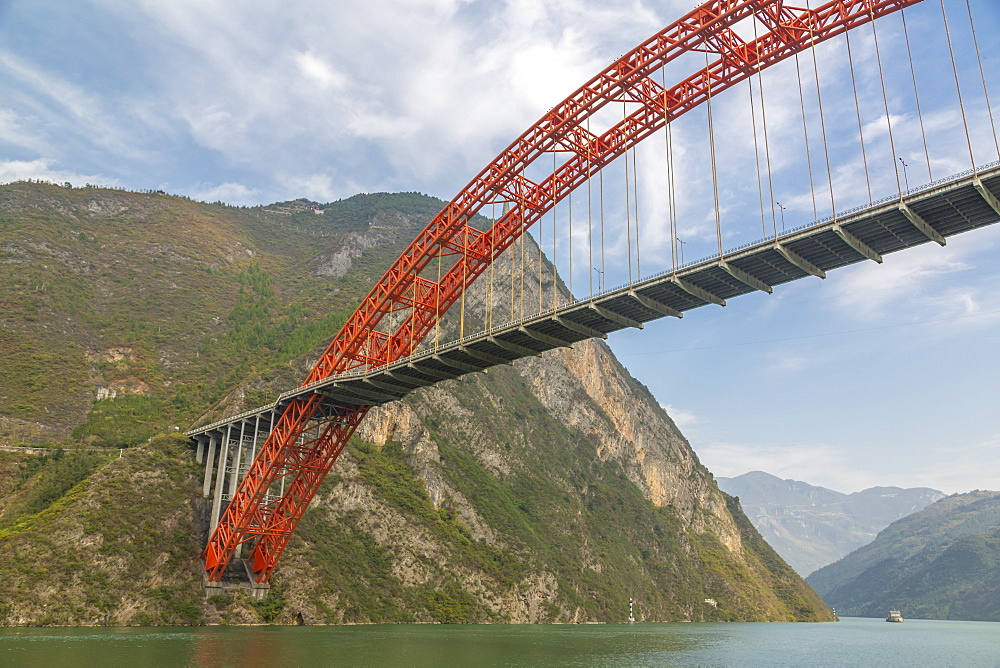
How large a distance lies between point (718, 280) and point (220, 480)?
4073cm

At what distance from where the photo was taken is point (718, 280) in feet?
115

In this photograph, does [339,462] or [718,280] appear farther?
[339,462]

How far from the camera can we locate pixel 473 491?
91062mm

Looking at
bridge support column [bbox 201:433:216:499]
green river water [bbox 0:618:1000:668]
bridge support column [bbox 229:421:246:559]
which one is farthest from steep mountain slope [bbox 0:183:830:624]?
green river water [bbox 0:618:1000:668]

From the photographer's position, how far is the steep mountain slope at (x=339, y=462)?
55.7m

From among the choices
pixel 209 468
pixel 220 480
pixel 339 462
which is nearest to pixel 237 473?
pixel 220 480

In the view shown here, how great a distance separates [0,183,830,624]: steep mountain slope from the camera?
5572 centimetres

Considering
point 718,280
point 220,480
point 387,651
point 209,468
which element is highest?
point 718,280

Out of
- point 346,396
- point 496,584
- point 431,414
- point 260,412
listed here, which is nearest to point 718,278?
point 346,396

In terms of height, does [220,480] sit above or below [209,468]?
below

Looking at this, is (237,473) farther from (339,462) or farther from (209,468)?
(339,462)

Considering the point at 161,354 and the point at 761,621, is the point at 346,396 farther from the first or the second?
the point at 761,621

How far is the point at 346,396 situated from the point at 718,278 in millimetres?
25812

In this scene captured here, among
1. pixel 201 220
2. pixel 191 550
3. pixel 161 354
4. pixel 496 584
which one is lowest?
pixel 496 584
